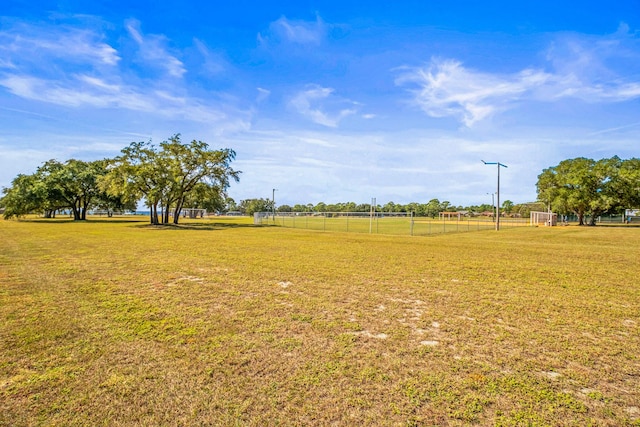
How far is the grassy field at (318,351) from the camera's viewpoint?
2.71 meters

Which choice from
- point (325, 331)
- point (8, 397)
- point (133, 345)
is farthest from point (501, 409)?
point (8, 397)

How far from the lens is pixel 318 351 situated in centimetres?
380

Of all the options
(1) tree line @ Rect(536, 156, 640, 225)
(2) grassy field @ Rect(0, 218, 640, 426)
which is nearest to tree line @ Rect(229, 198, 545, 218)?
(1) tree line @ Rect(536, 156, 640, 225)

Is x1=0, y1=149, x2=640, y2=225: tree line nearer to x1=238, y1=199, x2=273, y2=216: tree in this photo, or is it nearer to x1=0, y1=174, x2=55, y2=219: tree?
x1=0, y1=174, x2=55, y2=219: tree

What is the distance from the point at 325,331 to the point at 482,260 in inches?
330

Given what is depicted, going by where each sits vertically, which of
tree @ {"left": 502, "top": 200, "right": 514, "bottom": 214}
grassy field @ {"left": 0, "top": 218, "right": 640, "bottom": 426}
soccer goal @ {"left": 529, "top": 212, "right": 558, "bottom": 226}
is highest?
tree @ {"left": 502, "top": 200, "right": 514, "bottom": 214}

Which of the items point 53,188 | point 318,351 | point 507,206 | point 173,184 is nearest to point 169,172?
point 173,184

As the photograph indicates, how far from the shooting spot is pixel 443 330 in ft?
14.8

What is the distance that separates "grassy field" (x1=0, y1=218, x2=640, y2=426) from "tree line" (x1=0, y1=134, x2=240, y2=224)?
87.0ft

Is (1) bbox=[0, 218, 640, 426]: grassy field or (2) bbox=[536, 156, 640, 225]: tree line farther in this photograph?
(2) bbox=[536, 156, 640, 225]: tree line

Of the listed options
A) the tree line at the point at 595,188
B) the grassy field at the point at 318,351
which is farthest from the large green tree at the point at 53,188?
the tree line at the point at 595,188

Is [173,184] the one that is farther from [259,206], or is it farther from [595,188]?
[259,206]

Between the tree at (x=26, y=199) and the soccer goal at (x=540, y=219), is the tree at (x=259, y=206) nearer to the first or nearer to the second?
the tree at (x=26, y=199)

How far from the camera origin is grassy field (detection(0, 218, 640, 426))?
2715 mm
